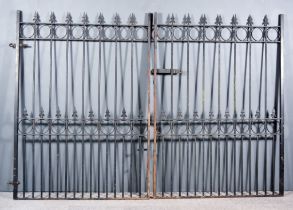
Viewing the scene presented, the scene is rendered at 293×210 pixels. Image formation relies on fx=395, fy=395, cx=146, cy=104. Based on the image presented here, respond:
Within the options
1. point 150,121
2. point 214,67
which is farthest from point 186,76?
point 150,121

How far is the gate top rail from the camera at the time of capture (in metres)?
3.81

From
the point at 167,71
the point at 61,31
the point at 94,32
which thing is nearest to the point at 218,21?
the point at 167,71

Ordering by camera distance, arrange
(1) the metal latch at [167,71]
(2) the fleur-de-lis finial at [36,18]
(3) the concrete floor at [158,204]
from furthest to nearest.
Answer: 1. (1) the metal latch at [167,71]
2. (2) the fleur-de-lis finial at [36,18]
3. (3) the concrete floor at [158,204]

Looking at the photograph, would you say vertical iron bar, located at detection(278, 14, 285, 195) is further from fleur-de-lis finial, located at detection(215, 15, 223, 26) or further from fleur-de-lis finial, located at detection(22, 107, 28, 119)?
fleur-de-lis finial, located at detection(22, 107, 28, 119)

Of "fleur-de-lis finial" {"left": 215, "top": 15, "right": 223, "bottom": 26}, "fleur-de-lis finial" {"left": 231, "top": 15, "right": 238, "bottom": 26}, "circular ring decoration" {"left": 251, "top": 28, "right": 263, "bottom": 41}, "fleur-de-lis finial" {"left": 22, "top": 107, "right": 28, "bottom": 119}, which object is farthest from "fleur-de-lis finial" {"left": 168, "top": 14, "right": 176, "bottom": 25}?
"fleur-de-lis finial" {"left": 22, "top": 107, "right": 28, "bottom": 119}

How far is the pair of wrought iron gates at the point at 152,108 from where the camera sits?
3852 mm

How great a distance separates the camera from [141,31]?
3955 millimetres

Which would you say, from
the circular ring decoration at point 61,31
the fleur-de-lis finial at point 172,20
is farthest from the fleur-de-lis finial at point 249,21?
the circular ring decoration at point 61,31

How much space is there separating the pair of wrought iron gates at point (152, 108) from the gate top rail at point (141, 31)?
10 millimetres

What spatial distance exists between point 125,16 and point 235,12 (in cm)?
111

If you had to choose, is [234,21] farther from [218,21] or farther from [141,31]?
[141,31]

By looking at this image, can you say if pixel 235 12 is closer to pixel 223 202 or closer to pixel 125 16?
pixel 125 16

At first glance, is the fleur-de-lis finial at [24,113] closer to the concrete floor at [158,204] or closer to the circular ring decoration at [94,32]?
the concrete floor at [158,204]

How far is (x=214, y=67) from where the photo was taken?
397cm
